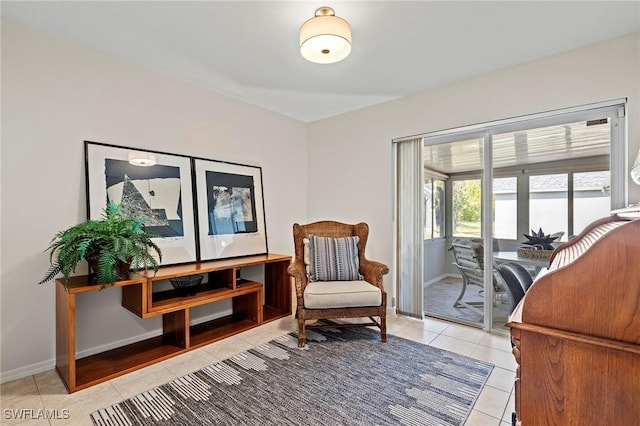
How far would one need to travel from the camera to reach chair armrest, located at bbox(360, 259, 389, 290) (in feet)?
8.96

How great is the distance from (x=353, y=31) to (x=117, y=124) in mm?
2044

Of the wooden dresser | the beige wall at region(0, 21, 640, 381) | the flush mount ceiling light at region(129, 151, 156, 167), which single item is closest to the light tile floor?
the beige wall at region(0, 21, 640, 381)

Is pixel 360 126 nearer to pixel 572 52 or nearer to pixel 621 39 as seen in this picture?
pixel 572 52

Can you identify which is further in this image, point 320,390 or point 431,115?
point 431,115

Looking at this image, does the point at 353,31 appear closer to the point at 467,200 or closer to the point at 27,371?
the point at 467,200

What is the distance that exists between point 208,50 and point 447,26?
1.81 metres

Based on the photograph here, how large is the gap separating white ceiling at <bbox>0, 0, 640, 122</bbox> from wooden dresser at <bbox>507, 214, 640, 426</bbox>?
5.83ft

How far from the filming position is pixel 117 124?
248cm

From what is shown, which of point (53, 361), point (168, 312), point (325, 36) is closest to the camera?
point (325, 36)

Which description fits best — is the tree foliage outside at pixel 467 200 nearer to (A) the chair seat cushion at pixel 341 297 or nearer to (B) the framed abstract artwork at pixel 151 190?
(A) the chair seat cushion at pixel 341 297

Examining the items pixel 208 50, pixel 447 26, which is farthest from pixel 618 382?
pixel 208 50

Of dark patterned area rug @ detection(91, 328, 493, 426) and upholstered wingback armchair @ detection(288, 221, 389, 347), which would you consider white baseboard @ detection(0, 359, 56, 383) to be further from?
upholstered wingback armchair @ detection(288, 221, 389, 347)

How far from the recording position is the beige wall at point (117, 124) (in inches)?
79.8

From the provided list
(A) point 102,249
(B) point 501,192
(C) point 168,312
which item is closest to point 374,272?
(B) point 501,192
